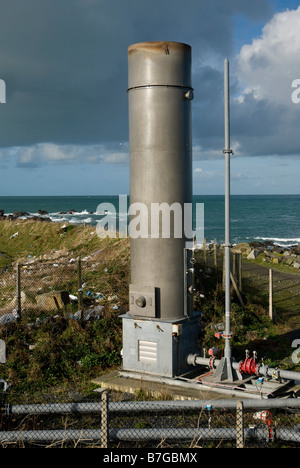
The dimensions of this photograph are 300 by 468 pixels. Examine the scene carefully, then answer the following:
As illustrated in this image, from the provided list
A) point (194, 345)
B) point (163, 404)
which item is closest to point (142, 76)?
point (194, 345)

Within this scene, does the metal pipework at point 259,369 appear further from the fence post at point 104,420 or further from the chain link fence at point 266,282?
the chain link fence at point 266,282

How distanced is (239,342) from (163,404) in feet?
19.8

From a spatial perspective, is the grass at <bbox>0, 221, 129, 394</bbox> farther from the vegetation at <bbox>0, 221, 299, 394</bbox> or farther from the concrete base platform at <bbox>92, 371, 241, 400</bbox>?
the concrete base platform at <bbox>92, 371, 241, 400</bbox>

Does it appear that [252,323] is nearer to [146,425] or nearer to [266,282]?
[266,282]

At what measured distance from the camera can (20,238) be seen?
29703 millimetres

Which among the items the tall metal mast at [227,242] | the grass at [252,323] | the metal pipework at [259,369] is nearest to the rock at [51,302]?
the grass at [252,323]

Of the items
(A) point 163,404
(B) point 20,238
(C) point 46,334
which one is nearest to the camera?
(A) point 163,404

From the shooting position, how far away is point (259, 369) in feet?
28.1

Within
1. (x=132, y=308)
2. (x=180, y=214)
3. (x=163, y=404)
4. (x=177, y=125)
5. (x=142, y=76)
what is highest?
(x=142, y=76)

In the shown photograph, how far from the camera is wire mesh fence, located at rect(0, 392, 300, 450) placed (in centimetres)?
602

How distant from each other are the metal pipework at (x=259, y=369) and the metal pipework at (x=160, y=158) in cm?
85

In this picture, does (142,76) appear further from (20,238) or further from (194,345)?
(20,238)

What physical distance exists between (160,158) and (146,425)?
446 centimetres
